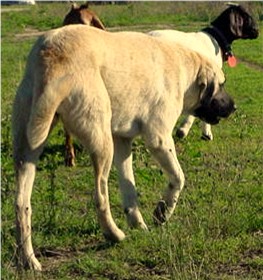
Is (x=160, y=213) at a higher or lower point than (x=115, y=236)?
lower

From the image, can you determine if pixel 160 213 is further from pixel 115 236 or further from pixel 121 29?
pixel 121 29

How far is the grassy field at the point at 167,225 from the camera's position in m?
5.18

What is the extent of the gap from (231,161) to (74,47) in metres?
3.03

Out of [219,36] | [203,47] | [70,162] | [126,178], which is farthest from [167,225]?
[219,36]

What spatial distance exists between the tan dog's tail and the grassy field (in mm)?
528

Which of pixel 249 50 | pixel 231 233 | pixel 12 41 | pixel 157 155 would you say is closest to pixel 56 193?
pixel 157 155

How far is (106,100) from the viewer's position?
5.33 meters

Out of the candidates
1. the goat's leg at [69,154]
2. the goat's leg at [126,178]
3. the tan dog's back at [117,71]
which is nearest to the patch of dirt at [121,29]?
the goat's leg at [69,154]

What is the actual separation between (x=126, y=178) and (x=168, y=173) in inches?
14.6

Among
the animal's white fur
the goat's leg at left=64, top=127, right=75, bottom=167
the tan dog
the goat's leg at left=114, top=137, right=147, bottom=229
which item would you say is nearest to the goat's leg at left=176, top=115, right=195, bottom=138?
the animal's white fur

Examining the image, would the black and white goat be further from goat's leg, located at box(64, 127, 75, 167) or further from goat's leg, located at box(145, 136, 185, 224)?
goat's leg, located at box(145, 136, 185, 224)

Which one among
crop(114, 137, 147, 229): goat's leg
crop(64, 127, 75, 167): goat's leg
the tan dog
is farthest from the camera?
crop(64, 127, 75, 167): goat's leg

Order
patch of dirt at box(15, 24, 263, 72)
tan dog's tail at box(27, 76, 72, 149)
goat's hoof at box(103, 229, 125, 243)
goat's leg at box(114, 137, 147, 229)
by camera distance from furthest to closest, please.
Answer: patch of dirt at box(15, 24, 263, 72) < goat's leg at box(114, 137, 147, 229) < goat's hoof at box(103, 229, 125, 243) < tan dog's tail at box(27, 76, 72, 149)

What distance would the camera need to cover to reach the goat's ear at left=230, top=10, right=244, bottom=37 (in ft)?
35.4
